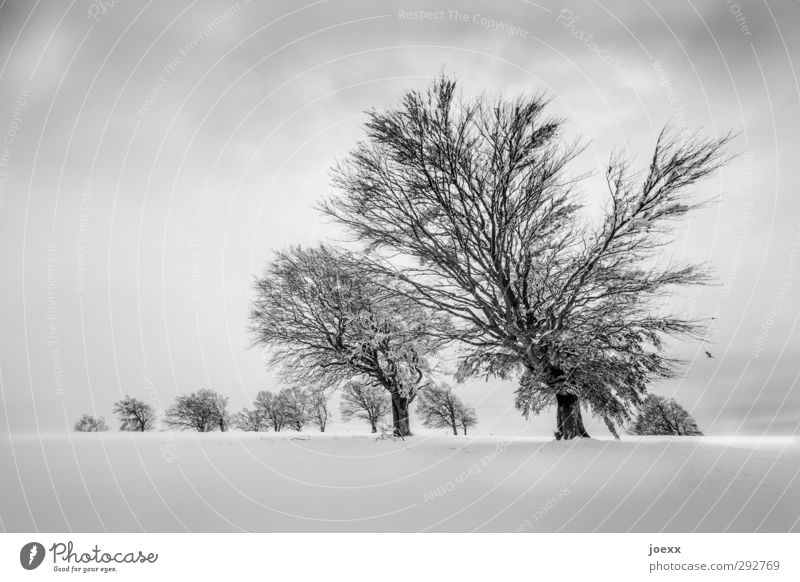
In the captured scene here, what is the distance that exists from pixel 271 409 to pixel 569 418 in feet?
108

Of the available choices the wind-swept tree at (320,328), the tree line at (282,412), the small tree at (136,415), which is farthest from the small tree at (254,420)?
→ the wind-swept tree at (320,328)

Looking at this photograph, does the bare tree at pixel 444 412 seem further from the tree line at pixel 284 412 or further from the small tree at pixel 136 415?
the small tree at pixel 136 415

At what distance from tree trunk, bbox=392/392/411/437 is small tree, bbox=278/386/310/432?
17680mm

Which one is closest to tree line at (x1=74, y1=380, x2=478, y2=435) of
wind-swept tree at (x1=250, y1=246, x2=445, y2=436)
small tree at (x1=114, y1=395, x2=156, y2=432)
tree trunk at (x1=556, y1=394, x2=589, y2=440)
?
small tree at (x1=114, y1=395, x2=156, y2=432)

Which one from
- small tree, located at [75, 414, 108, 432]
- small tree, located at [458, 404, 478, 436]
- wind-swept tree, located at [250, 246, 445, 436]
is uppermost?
wind-swept tree, located at [250, 246, 445, 436]

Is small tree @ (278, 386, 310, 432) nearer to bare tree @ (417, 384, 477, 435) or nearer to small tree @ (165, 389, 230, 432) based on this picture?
small tree @ (165, 389, 230, 432)

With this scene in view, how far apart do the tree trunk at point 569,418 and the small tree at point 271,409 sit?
31062mm

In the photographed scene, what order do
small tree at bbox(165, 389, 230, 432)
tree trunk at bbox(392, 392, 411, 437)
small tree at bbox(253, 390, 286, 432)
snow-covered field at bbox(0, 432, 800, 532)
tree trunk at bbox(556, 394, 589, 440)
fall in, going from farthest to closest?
small tree at bbox(253, 390, 286, 432)
small tree at bbox(165, 389, 230, 432)
tree trunk at bbox(392, 392, 411, 437)
tree trunk at bbox(556, 394, 589, 440)
snow-covered field at bbox(0, 432, 800, 532)

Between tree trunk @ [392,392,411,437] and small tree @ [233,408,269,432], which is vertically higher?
tree trunk @ [392,392,411,437]

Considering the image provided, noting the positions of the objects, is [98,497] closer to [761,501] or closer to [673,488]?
[673,488]

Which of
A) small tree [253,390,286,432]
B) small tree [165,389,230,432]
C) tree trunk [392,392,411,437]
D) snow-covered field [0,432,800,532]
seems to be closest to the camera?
snow-covered field [0,432,800,532]

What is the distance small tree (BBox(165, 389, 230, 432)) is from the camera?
3081 cm
